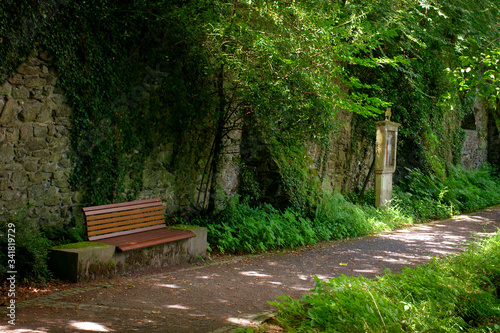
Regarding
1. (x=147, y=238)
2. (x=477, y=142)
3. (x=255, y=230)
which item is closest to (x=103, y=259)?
(x=147, y=238)

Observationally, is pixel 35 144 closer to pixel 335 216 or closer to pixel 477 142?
pixel 335 216

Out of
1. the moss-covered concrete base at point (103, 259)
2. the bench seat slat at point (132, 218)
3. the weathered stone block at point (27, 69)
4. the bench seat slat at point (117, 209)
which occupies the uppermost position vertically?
the weathered stone block at point (27, 69)

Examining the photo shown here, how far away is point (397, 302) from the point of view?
4.29m

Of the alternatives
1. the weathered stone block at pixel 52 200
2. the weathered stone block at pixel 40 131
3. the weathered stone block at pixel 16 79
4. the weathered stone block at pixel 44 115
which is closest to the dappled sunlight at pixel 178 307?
the weathered stone block at pixel 52 200

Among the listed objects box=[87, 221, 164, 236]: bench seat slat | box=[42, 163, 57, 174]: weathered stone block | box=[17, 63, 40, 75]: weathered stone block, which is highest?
box=[17, 63, 40, 75]: weathered stone block

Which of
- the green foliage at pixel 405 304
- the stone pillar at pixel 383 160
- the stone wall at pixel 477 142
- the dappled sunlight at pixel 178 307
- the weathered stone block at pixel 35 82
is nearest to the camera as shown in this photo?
the green foliage at pixel 405 304

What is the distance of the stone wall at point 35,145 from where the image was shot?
5684 millimetres

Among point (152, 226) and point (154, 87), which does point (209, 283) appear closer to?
point (152, 226)

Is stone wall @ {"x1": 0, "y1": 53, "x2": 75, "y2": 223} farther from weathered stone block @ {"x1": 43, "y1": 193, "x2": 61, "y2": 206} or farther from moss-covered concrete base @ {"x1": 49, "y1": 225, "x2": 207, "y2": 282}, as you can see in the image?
moss-covered concrete base @ {"x1": 49, "y1": 225, "x2": 207, "y2": 282}

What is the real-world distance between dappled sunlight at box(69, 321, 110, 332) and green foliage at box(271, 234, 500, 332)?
4.91 ft

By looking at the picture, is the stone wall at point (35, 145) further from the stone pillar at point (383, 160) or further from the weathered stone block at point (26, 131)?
A: the stone pillar at point (383, 160)

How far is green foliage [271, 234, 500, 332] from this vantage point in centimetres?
383

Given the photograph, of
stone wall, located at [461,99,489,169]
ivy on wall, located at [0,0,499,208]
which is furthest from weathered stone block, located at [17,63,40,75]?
stone wall, located at [461,99,489,169]

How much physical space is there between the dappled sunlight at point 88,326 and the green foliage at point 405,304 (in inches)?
59.0
